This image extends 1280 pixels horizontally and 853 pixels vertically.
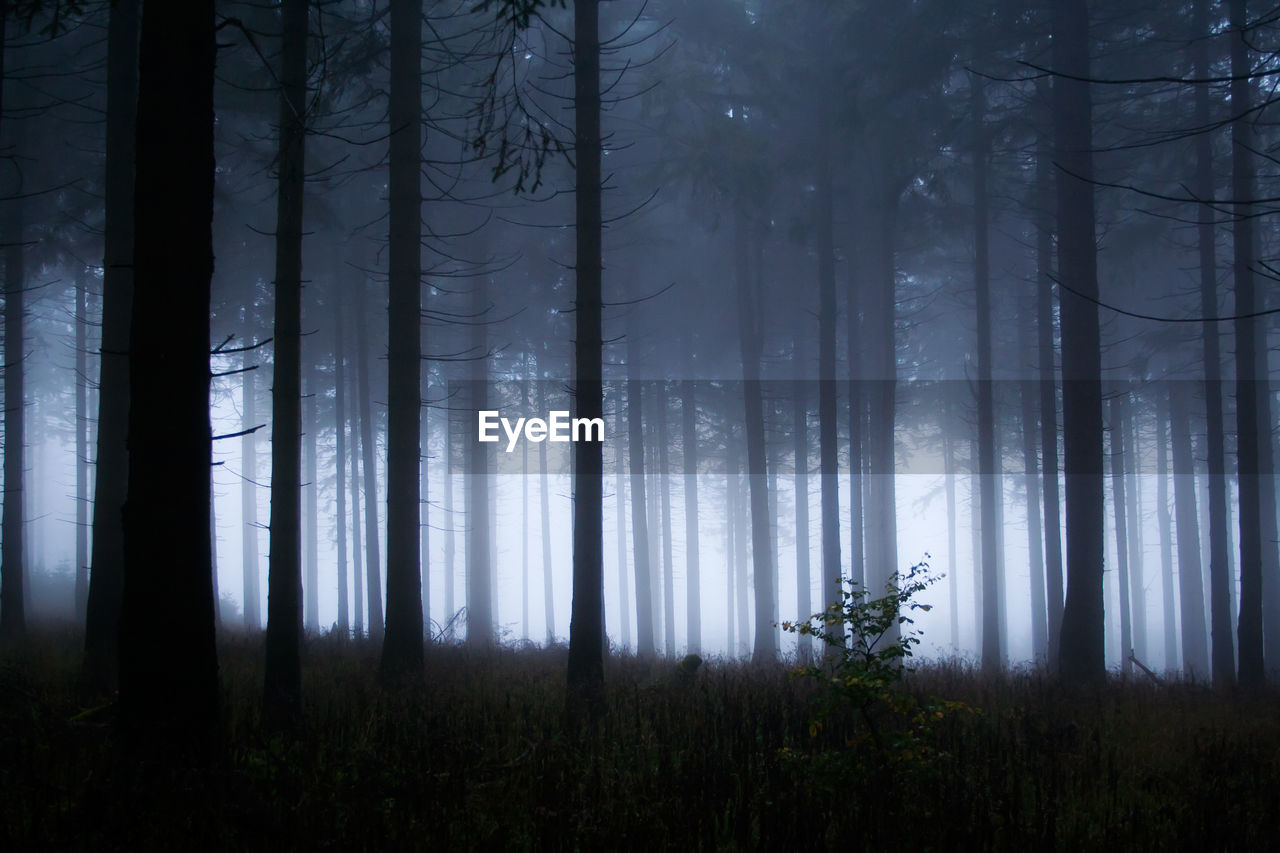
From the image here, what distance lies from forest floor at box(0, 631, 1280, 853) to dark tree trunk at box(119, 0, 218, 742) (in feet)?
1.51

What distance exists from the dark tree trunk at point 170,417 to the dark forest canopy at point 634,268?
0.02 meters

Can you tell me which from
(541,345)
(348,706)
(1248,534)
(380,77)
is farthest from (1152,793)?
(541,345)

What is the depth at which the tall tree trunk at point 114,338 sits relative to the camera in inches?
361

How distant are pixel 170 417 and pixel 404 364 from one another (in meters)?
5.05

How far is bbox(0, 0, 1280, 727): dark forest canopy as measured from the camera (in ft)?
23.5

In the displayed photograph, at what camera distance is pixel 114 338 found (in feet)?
31.5

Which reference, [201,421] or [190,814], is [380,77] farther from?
[190,814]

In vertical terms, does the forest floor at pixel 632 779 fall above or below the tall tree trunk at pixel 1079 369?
below

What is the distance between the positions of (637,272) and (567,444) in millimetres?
11323

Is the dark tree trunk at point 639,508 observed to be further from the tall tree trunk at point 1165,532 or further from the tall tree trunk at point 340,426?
the tall tree trunk at point 1165,532

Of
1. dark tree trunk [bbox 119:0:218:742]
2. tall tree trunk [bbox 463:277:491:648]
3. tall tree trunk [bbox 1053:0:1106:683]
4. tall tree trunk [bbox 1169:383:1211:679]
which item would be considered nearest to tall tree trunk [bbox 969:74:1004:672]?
tall tree trunk [bbox 1053:0:1106:683]
